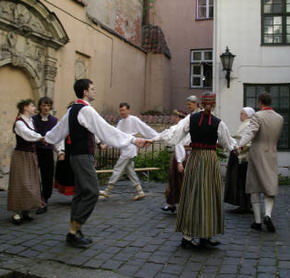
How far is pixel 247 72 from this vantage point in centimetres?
1177

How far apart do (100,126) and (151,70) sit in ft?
40.7

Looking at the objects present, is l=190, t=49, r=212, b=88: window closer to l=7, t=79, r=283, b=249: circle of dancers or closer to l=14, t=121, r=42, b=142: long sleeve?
l=7, t=79, r=283, b=249: circle of dancers

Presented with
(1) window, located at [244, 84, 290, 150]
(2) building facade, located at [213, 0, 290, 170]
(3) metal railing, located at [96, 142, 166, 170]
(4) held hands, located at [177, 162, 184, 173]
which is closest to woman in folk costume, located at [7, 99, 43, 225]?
(4) held hands, located at [177, 162, 184, 173]

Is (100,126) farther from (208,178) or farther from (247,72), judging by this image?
(247,72)

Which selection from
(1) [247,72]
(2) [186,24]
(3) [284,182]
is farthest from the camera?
(2) [186,24]

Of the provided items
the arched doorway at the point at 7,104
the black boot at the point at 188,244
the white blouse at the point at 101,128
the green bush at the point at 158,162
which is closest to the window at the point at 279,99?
the green bush at the point at 158,162

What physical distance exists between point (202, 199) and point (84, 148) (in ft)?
4.61

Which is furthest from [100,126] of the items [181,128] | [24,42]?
[24,42]

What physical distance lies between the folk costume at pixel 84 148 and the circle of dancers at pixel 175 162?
0.01 m

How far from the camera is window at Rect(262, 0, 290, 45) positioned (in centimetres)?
1174

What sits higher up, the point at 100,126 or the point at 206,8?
the point at 206,8

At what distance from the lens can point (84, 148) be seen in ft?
14.7

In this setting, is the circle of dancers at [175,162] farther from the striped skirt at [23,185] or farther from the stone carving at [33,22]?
the stone carving at [33,22]

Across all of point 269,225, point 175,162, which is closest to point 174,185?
point 175,162
